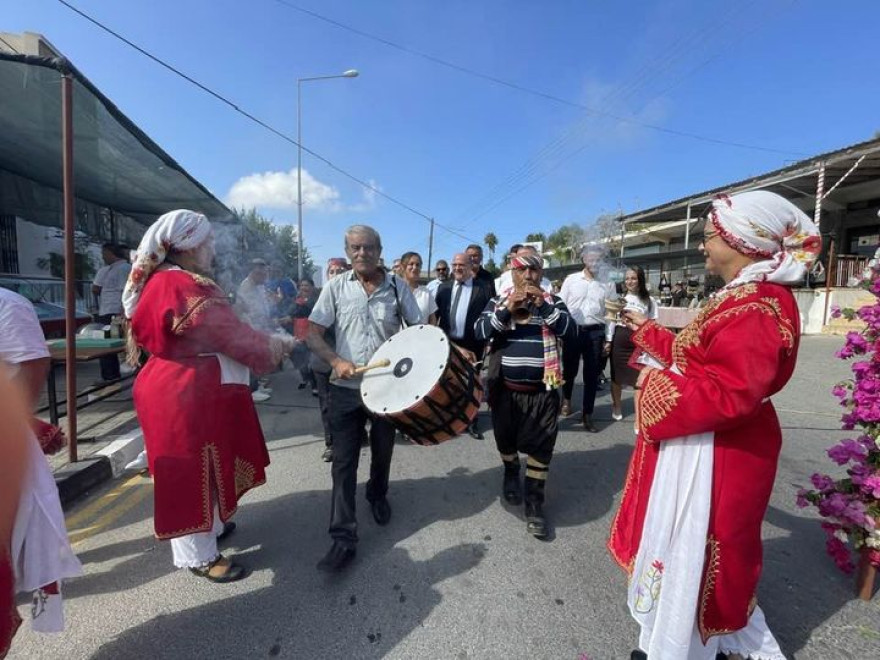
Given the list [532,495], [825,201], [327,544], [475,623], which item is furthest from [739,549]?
[825,201]

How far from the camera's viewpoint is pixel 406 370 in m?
2.56

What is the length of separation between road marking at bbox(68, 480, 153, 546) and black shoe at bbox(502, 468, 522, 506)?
282cm

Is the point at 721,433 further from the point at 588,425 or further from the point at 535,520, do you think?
the point at 588,425

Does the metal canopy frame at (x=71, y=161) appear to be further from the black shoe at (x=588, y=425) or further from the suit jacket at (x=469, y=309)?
the black shoe at (x=588, y=425)

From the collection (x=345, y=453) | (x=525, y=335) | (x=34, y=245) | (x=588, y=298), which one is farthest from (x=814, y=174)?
(x=34, y=245)

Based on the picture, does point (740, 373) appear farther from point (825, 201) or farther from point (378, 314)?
point (825, 201)

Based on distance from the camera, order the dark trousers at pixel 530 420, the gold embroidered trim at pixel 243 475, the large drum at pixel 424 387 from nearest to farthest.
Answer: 1. the large drum at pixel 424 387
2. the gold embroidered trim at pixel 243 475
3. the dark trousers at pixel 530 420

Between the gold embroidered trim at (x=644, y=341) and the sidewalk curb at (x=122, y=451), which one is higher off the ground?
the gold embroidered trim at (x=644, y=341)

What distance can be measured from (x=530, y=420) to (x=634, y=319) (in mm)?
1280

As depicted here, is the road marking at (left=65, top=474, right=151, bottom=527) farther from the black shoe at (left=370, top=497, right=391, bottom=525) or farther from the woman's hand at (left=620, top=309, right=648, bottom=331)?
the woman's hand at (left=620, top=309, right=648, bottom=331)

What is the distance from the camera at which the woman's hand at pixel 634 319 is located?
211 cm

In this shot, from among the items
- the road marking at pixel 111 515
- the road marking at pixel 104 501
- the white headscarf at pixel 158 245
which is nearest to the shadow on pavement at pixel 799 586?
the white headscarf at pixel 158 245

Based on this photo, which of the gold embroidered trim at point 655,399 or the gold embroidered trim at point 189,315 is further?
the gold embroidered trim at point 189,315

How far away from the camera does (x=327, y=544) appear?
9.43 ft
